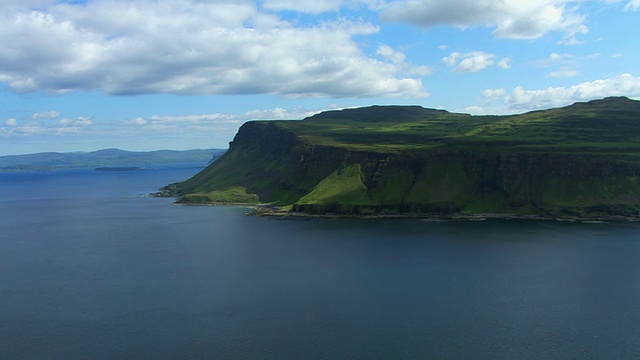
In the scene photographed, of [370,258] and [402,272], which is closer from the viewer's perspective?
[402,272]

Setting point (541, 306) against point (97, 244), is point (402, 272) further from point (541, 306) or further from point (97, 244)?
point (97, 244)

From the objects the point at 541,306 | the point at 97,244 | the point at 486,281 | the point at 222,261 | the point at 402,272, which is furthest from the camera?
the point at 97,244

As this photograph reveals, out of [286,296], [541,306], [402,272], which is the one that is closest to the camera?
[541,306]

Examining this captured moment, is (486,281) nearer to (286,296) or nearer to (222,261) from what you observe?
(286,296)

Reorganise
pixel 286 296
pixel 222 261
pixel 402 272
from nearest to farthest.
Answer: pixel 286 296, pixel 402 272, pixel 222 261

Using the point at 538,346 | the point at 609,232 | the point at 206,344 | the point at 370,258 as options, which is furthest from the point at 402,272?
the point at 609,232

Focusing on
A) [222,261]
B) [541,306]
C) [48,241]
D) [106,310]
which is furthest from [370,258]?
[48,241]
